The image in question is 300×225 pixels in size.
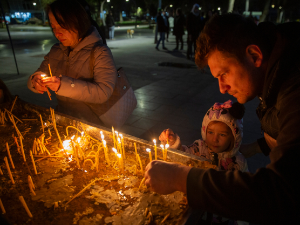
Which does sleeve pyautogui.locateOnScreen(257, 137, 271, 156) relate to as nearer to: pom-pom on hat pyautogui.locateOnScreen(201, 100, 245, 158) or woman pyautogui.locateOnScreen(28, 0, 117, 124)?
pom-pom on hat pyautogui.locateOnScreen(201, 100, 245, 158)

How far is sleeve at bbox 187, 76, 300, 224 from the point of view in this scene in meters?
0.78

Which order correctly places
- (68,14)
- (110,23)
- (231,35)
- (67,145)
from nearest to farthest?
(231,35) < (67,145) < (68,14) < (110,23)

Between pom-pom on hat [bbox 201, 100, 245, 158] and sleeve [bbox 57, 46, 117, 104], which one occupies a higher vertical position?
sleeve [bbox 57, 46, 117, 104]

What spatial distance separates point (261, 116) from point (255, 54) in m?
0.47

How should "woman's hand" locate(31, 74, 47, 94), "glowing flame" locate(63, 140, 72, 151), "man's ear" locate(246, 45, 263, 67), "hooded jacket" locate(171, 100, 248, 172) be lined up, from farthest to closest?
1. "hooded jacket" locate(171, 100, 248, 172)
2. "woman's hand" locate(31, 74, 47, 94)
3. "glowing flame" locate(63, 140, 72, 151)
4. "man's ear" locate(246, 45, 263, 67)

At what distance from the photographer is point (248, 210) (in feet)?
2.73

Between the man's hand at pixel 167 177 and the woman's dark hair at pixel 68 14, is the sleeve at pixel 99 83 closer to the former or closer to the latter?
the woman's dark hair at pixel 68 14

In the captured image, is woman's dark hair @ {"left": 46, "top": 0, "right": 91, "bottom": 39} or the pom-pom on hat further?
the pom-pom on hat

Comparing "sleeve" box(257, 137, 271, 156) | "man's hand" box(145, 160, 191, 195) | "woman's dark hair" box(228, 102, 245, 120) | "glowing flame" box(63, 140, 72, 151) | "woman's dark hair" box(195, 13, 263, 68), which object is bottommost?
"sleeve" box(257, 137, 271, 156)

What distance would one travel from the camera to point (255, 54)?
1.14 metres

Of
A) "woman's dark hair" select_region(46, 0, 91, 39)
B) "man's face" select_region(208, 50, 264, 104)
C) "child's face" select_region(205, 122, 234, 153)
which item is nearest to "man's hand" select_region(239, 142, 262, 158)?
"child's face" select_region(205, 122, 234, 153)

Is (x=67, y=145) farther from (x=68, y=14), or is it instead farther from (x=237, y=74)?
(x=237, y=74)

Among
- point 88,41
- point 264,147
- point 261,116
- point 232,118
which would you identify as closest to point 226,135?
point 232,118

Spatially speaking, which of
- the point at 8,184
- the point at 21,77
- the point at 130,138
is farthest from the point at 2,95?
the point at 21,77
